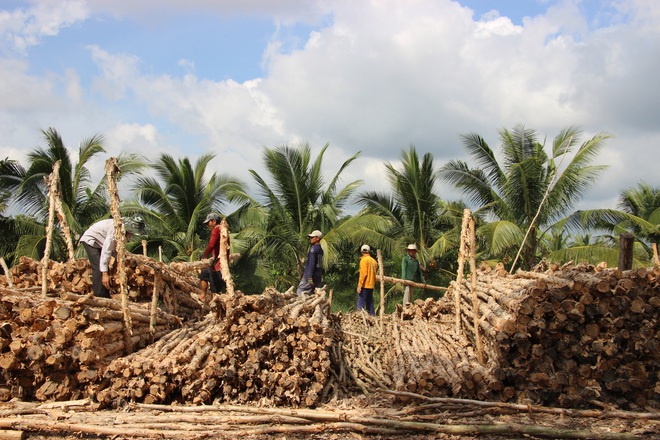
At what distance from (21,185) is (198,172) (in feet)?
18.2

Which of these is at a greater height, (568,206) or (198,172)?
(198,172)

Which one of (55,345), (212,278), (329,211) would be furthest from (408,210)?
(55,345)

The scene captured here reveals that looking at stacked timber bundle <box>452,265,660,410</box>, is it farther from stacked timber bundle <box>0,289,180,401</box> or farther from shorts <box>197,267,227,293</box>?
shorts <box>197,267,227,293</box>

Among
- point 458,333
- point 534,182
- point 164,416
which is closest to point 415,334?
point 458,333

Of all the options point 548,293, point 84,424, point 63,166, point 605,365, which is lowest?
point 84,424

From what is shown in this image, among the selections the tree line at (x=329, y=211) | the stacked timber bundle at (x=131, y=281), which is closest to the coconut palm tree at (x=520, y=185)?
the tree line at (x=329, y=211)

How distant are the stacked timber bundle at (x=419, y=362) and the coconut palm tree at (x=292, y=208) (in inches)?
349

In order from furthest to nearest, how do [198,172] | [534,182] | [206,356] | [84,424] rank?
[198,172], [534,182], [206,356], [84,424]

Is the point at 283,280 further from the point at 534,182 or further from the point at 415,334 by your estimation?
the point at 415,334

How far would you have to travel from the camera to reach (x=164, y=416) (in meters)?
5.94

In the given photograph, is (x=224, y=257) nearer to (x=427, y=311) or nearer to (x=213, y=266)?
(x=213, y=266)

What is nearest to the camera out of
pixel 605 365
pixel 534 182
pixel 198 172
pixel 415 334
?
pixel 605 365

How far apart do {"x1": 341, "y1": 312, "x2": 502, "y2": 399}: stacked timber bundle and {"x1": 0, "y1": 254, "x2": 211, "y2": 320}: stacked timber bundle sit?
2.74 m

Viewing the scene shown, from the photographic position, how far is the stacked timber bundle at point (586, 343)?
6.28 m
